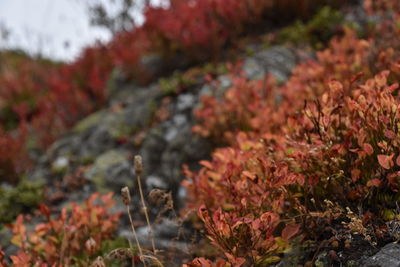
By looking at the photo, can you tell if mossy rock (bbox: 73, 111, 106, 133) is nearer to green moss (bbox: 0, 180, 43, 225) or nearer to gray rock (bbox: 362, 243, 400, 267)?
green moss (bbox: 0, 180, 43, 225)

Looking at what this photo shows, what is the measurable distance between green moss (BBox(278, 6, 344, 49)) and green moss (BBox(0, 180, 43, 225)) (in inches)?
163

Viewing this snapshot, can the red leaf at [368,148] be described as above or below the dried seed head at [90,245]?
above

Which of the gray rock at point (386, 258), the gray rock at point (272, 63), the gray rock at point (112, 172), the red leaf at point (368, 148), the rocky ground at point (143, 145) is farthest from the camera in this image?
the gray rock at point (272, 63)

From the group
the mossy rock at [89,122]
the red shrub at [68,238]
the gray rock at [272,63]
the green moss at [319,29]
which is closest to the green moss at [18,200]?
the red shrub at [68,238]

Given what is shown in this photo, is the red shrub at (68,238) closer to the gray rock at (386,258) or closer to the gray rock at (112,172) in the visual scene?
the gray rock at (112,172)

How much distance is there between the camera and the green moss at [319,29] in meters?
5.71

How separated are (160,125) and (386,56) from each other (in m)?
2.95

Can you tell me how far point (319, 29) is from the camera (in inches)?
227

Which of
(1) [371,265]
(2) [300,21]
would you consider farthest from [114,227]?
(2) [300,21]

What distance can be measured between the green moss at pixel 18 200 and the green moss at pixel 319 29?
4.14 metres

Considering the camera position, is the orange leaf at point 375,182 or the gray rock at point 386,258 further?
the orange leaf at point 375,182

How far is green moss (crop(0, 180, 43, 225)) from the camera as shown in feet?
13.7

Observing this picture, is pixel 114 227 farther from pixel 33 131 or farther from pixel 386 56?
pixel 33 131

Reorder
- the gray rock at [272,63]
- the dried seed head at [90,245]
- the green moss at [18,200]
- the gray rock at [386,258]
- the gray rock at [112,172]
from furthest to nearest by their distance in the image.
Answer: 1. the gray rock at [272,63]
2. the gray rock at [112,172]
3. the green moss at [18,200]
4. the dried seed head at [90,245]
5. the gray rock at [386,258]
